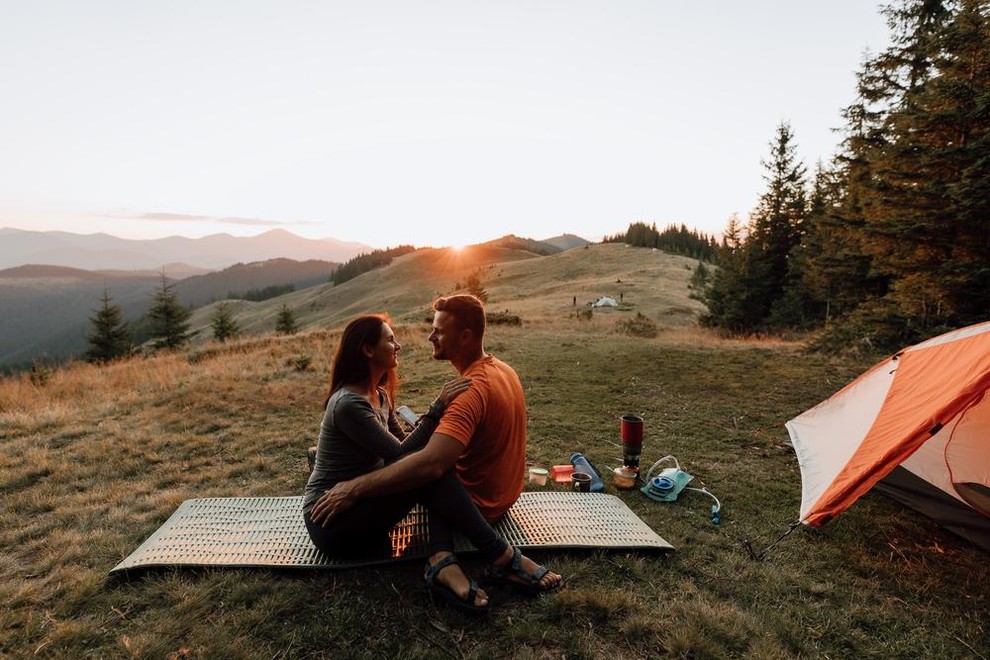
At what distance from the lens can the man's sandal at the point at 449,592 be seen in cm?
324

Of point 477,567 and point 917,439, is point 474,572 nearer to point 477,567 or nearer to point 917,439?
point 477,567

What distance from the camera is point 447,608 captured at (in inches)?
134

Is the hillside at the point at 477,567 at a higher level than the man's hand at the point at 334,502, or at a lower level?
lower

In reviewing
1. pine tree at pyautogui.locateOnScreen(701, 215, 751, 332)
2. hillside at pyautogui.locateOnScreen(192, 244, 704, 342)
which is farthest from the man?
pine tree at pyautogui.locateOnScreen(701, 215, 751, 332)

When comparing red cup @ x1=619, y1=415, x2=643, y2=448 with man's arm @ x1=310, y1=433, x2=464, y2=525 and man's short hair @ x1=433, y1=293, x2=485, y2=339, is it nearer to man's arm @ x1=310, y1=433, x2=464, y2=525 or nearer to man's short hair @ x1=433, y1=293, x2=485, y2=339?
man's short hair @ x1=433, y1=293, x2=485, y2=339

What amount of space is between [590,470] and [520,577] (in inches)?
101

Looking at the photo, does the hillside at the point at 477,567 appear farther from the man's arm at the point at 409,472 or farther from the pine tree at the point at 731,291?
the pine tree at the point at 731,291

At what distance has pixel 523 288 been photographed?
196 feet

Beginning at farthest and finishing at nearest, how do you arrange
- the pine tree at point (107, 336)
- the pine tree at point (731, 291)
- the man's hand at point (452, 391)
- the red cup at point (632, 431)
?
the pine tree at point (107, 336), the pine tree at point (731, 291), the red cup at point (632, 431), the man's hand at point (452, 391)

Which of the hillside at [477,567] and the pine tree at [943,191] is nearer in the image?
the hillside at [477,567]

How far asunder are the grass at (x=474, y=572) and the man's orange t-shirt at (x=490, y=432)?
61 cm

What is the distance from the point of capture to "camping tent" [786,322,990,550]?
386 cm

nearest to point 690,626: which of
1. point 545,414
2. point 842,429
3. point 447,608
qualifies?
point 447,608

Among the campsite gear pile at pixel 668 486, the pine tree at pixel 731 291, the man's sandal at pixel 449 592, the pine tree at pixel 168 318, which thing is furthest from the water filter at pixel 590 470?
the pine tree at pixel 168 318
